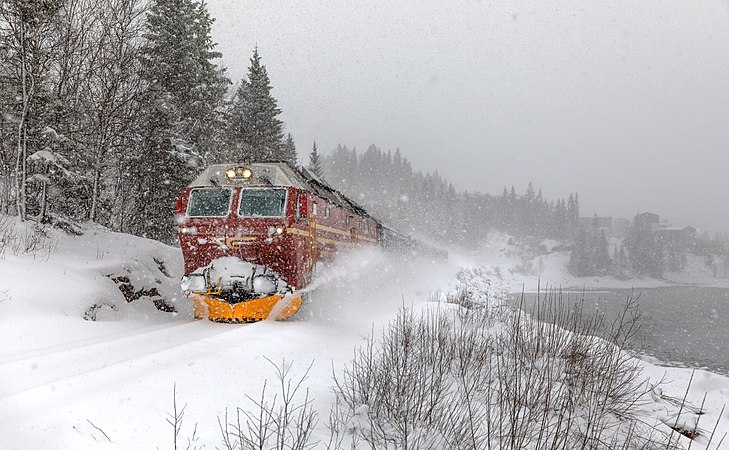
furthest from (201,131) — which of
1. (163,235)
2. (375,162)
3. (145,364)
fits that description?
(375,162)

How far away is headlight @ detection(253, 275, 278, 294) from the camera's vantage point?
802 centimetres

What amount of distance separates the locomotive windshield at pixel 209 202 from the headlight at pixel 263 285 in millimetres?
1854

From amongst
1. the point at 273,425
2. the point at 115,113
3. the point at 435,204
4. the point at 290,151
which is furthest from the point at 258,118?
the point at 435,204

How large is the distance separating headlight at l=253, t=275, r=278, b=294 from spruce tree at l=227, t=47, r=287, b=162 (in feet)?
70.1

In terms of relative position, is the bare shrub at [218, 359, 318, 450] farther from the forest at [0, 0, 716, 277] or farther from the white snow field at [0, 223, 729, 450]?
the forest at [0, 0, 716, 277]

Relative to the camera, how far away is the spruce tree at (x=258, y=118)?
2877cm

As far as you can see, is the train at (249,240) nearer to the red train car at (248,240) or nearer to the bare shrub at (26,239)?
the red train car at (248,240)

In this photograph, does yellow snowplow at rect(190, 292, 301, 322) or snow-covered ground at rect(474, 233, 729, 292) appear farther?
snow-covered ground at rect(474, 233, 729, 292)

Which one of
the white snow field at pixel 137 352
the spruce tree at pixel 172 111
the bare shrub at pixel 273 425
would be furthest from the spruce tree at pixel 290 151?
the bare shrub at pixel 273 425

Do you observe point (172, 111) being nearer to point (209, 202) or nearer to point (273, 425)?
point (209, 202)

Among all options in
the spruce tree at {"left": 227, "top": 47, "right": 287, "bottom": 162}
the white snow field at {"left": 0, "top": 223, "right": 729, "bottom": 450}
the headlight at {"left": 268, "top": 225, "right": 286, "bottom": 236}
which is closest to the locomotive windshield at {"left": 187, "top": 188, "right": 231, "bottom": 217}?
the headlight at {"left": 268, "top": 225, "right": 286, "bottom": 236}

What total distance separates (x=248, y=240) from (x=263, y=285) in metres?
1.14

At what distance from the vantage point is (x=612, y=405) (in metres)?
5.41

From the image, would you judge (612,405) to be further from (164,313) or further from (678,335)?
(678,335)
